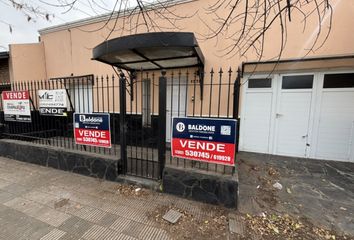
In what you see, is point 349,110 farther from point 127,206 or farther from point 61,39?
point 61,39

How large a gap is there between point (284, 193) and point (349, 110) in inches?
129

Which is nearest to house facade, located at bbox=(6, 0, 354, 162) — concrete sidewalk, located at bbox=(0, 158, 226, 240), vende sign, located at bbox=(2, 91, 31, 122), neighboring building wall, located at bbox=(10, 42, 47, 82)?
vende sign, located at bbox=(2, 91, 31, 122)

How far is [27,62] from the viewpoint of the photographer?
7.04 m

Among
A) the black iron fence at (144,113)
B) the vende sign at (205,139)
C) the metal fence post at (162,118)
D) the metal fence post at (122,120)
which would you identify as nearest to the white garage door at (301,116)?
the black iron fence at (144,113)

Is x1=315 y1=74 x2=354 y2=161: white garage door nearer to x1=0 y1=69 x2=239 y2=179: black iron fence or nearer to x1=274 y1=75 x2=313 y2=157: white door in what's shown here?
x1=274 y1=75 x2=313 y2=157: white door

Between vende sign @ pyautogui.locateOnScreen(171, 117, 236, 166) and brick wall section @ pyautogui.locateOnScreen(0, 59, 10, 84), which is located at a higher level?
brick wall section @ pyautogui.locateOnScreen(0, 59, 10, 84)

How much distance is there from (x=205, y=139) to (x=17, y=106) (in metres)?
5.32

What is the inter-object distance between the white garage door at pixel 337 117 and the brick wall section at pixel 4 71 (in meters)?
11.4

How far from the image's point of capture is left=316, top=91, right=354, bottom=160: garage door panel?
4676 mm

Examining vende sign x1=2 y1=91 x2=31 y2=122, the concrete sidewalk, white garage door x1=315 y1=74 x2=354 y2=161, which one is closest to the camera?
the concrete sidewalk

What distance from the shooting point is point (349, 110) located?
466 centimetres

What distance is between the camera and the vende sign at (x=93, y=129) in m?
3.67

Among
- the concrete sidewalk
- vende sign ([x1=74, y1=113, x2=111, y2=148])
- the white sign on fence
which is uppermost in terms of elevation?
the white sign on fence

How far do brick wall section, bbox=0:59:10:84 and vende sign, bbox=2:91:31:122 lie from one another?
341cm
